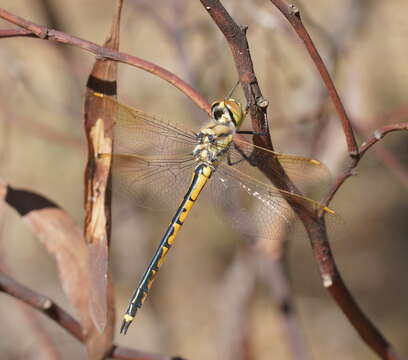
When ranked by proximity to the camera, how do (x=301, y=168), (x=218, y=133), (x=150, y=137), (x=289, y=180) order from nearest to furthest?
(x=289, y=180), (x=301, y=168), (x=218, y=133), (x=150, y=137)

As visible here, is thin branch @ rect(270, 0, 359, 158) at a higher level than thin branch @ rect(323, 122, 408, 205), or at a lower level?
higher

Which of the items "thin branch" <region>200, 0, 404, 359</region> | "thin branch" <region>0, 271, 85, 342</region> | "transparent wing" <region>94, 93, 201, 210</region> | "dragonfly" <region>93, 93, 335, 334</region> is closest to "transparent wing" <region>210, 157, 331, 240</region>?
"dragonfly" <region>93, 93, 335, 334</region>

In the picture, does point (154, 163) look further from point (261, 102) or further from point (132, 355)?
point (261, 102)


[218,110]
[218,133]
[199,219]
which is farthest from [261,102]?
[199,219]

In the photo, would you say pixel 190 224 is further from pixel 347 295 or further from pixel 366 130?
pixel 347 295

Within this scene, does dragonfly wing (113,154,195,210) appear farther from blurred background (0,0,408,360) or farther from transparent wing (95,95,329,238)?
blurred background (0,0,408,360)

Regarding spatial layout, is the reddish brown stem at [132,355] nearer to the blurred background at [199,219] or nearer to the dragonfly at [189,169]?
the dragonfly at [189,169]

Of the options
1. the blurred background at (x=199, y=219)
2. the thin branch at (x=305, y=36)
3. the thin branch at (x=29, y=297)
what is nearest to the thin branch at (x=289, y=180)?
the thin branch at (x=305, y=36)
